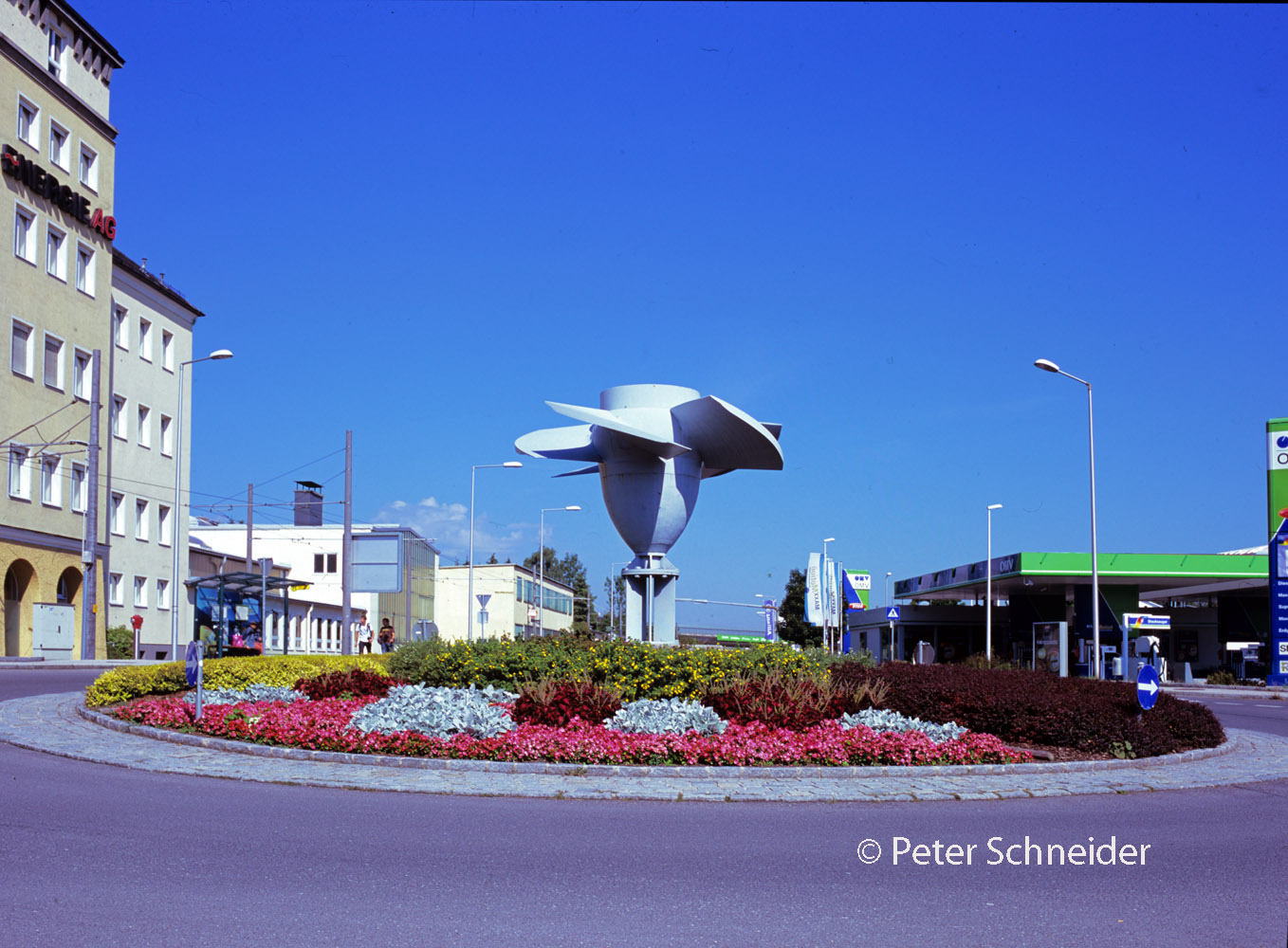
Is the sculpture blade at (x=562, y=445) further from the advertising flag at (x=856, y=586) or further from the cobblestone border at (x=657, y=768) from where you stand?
the advertising flag at (x=856, y=586)

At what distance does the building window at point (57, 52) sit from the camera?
41000mm

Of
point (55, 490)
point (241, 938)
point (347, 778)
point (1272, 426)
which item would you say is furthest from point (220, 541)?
point (241, 938)

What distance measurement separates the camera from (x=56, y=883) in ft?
20.6

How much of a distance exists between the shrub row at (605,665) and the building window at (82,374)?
94.5 feet

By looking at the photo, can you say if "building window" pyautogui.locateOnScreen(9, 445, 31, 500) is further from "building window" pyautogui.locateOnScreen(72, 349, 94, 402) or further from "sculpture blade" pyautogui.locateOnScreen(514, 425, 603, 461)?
"sculpture blade" pyautogui.locateOnScreen(514, 425, 603, 461)

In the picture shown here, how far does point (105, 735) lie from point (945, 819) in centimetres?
976

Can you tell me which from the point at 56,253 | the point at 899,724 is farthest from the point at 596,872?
the point at 56,253

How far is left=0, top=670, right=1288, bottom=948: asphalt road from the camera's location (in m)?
5.71

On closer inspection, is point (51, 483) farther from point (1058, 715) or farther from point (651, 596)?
point (1058, 715)

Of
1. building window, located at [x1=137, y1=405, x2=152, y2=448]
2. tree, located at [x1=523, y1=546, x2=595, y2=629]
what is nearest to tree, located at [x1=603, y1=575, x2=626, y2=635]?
tree, located at [x1=523, y1=546, x2=595, y2=629]

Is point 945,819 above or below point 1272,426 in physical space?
below

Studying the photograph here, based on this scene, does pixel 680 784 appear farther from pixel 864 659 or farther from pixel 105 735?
pixel 864 659

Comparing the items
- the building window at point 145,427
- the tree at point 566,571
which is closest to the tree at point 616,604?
the tree at point 566,571

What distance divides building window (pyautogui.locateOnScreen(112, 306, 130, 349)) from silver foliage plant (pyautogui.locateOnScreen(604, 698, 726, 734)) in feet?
130
